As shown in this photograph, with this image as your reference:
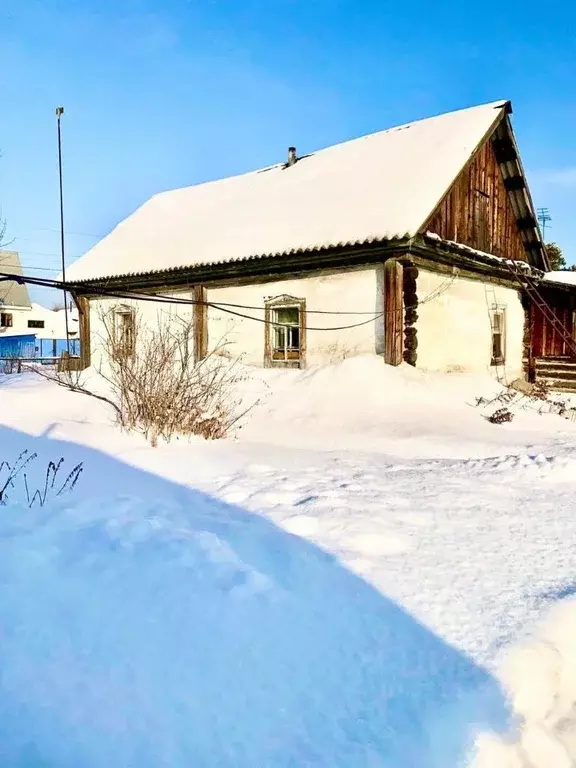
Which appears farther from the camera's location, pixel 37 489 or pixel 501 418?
pixel 501 418

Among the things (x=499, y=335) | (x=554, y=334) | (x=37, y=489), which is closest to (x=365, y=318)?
(x=499, y=335)

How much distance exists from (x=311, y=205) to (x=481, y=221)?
4.26 m

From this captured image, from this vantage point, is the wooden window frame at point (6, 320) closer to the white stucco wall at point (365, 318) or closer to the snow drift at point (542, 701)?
the white stucco wall at point (365, 318)

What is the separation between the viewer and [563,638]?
9.05 ft

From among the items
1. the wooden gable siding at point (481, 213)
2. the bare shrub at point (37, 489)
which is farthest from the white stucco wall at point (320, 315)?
the bare shrub at point (37, 489)

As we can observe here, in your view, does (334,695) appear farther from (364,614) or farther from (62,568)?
(62,568)

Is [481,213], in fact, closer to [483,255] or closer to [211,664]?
[483,255]

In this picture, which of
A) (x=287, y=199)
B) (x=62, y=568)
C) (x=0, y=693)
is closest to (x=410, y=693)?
(x=0, y=693)

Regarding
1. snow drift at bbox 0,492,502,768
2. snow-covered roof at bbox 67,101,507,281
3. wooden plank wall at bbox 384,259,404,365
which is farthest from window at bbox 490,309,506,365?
snow drift at bbox 0,492,502,768

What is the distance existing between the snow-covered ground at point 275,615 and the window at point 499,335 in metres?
9.84

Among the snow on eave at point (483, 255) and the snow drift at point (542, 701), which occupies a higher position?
the snow on eave at point (483, 255)

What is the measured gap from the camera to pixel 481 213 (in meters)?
13.9

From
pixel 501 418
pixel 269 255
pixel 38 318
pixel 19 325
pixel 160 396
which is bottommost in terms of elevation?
pixel 501 418

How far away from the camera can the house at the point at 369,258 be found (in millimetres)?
11750
